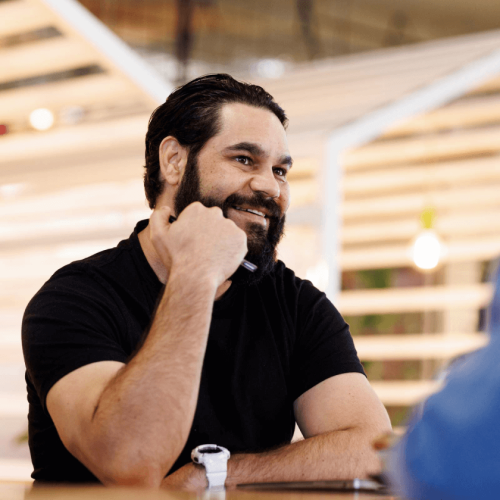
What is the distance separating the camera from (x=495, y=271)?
436 mm

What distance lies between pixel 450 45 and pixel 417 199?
1.41 metres

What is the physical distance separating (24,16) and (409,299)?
3.84 metres

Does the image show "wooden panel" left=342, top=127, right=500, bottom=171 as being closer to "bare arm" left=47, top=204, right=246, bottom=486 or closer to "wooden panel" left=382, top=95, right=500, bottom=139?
"wooden panel" left=382, top=95, right=500, bottom=139

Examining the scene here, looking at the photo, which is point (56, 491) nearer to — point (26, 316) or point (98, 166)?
point (26, 316)

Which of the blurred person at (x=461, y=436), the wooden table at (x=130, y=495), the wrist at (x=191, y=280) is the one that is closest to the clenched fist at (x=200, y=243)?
the wrist at (x=191, y=280)

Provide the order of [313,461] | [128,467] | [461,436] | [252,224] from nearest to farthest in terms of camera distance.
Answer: [461,436]
[128,467]
[313,461]
[252,224]

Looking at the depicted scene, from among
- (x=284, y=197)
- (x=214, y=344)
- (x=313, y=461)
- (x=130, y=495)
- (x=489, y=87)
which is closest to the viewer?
(x=130, y=495)

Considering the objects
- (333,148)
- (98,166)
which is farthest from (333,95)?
(98,166)

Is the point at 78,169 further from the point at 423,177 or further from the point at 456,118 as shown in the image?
the point at 456,118

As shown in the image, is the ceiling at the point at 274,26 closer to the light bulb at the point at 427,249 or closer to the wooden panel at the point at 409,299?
the wooden panel at the point at 409,299

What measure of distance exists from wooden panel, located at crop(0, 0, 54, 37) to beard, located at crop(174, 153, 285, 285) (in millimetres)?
1607

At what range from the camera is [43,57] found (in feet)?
10.7

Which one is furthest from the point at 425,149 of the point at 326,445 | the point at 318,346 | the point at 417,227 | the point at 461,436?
the point at 461,436

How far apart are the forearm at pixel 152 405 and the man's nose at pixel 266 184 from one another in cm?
52
